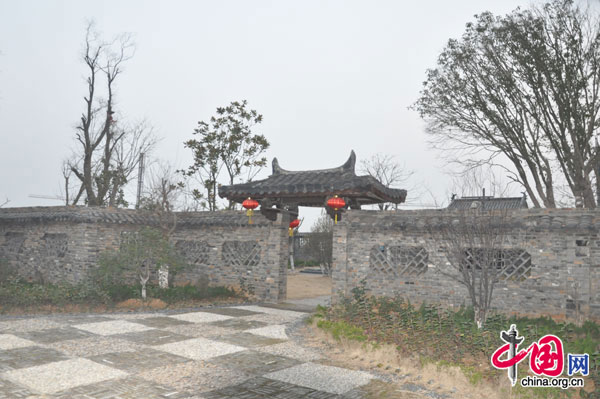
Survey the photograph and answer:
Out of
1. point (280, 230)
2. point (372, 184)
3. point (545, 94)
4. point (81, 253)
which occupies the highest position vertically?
point (545, 94)

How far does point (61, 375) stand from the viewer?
5777mm

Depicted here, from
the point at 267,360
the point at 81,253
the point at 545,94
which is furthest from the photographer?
the point at 81,253

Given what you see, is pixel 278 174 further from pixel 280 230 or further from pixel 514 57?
pixel 514 57

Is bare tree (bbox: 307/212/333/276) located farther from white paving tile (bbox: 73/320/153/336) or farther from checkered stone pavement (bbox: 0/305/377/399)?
white paving tile (bbox: 73/320/153/336)

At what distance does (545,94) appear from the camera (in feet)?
40.9

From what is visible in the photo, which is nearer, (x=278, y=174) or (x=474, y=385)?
(x=474, y=385)

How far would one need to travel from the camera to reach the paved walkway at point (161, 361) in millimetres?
5340

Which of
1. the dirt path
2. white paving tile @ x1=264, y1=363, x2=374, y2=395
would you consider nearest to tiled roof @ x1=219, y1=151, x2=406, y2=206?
the dirt path

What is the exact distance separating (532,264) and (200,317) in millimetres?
7460

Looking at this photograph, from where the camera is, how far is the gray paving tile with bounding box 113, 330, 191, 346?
783cm

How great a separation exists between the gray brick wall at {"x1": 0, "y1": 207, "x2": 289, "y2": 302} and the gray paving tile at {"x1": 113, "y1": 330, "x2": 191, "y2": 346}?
4861 mm

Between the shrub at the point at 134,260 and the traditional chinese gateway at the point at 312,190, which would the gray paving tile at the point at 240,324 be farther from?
the traditional chinese gateway at the point at 312,190

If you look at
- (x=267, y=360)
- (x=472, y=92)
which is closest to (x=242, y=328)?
(x=267, y=360)

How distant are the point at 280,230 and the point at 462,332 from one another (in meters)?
6.84
